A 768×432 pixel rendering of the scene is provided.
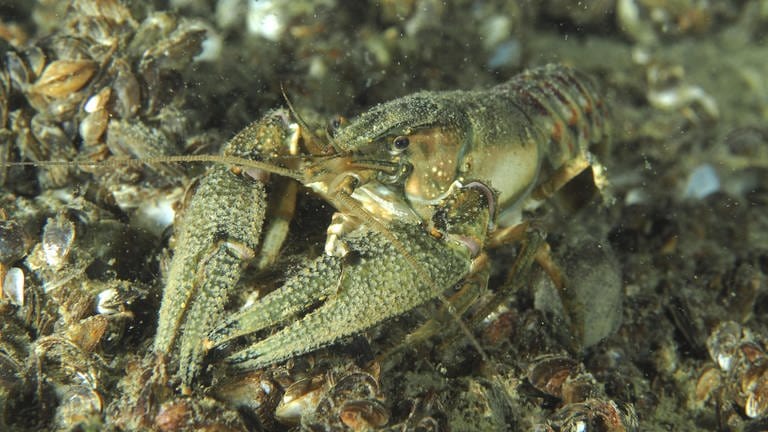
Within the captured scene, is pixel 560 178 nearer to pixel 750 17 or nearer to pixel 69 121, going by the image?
pixel 69 121

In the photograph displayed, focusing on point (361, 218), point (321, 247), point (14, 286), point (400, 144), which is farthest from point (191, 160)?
point (400, 144)

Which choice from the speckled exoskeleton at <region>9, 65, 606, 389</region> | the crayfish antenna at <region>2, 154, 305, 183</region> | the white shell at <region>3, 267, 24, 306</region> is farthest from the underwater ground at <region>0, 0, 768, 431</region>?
the crayfish antenna at <region>2, 154, 305, 183</region>

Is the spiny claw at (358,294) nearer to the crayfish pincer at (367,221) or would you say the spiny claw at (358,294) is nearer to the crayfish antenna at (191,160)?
the crayfish pincer at (367,221)

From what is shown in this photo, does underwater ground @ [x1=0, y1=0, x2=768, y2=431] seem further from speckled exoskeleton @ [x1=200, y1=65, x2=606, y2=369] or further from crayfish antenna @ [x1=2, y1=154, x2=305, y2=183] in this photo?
crayfish antenna @ [x1=2, y1=154, x2=305, y2=183]

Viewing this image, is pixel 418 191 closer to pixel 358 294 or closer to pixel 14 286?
pixel 358 294

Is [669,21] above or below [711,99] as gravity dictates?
above

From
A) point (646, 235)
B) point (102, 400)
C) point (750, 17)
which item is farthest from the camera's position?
point (750, 17)

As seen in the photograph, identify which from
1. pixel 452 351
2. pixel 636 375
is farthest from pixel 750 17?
pixel 452 351
